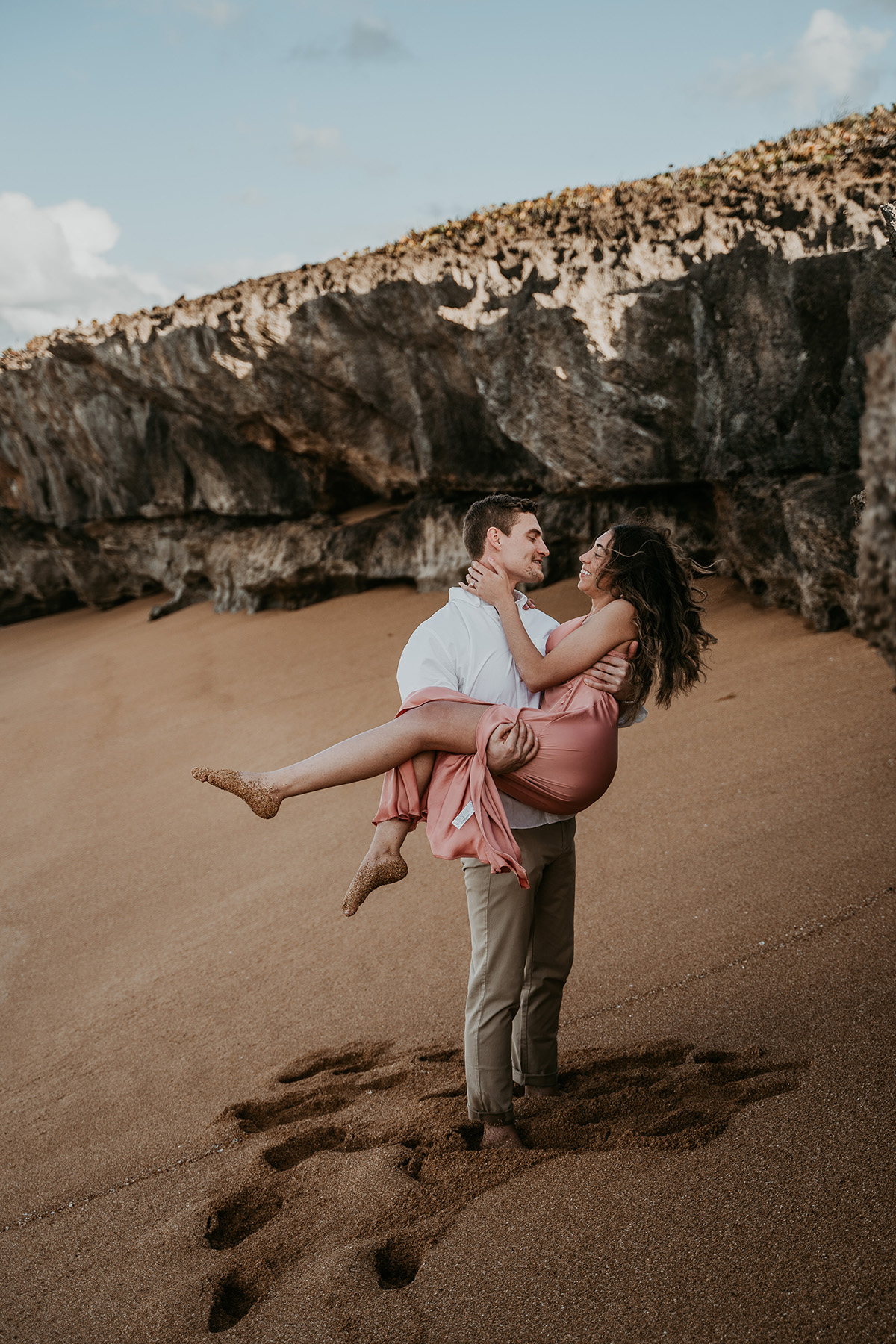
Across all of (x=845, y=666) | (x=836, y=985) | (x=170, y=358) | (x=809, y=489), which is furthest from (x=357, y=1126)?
(x=170, y=358)

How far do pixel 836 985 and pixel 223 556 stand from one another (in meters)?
11.5

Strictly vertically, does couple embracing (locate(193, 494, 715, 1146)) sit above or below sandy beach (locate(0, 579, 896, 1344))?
above

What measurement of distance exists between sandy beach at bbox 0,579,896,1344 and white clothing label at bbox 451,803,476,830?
3.56ft

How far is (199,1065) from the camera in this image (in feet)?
13.9

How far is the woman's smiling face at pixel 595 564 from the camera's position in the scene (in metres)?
3.38

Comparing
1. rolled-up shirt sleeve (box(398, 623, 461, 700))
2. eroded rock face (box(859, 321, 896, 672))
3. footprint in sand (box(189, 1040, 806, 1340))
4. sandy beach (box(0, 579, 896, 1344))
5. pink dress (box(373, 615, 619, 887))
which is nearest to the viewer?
eroded rock face (box(859, 321, 896, 672))

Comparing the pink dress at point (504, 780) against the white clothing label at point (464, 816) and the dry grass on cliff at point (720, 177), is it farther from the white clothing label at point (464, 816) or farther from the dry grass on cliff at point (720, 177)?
the dry grass on cliff at point (720, 177)

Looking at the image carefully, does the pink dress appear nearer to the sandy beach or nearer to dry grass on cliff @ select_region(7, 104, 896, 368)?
the sandy beach

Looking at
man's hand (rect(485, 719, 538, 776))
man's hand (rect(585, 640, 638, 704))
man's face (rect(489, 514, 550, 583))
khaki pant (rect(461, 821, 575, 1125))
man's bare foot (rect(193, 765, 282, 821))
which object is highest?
man's face (rect(489, 514, 550, 583))

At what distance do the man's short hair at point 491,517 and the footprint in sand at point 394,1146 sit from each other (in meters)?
2.05

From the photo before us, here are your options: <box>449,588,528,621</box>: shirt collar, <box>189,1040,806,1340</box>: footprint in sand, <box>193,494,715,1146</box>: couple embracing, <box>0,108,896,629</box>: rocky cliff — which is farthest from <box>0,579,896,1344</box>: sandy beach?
<box>449,588,528,621</box>: shirt collar

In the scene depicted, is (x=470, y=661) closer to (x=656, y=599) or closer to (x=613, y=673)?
(x=613, y=673)

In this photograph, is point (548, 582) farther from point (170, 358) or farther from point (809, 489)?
point (170, 358)

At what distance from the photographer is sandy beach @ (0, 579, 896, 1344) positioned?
2.42 meters
